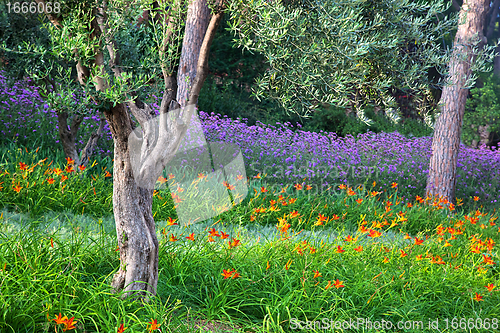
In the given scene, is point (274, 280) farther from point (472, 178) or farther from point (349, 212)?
point (472, 178)

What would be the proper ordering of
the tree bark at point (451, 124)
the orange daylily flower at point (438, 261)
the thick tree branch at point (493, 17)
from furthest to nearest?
the thick tree branch at point (493, 17), the tree bark at point (451, 124), the orange daylily flower at point (438, 261)

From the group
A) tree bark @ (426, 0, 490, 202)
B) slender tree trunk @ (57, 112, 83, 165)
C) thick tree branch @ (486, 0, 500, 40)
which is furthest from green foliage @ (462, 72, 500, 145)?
slender tree trunk @ (57, 112, 83, 165)

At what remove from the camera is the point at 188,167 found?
736cm

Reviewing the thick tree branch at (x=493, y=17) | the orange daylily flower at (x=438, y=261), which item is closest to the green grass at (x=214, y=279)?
the orange daylily flower at (x=438, y=261)

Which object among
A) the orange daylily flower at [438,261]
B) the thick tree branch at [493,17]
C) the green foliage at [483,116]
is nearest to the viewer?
the orange daylily flower at [438,261]

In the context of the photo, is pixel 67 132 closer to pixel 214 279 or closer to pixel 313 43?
pixel 214 279

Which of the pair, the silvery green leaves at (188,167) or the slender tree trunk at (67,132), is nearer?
the silvery green leaves at (188,167)

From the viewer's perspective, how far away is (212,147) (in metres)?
8.11

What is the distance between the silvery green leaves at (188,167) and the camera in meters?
2.88

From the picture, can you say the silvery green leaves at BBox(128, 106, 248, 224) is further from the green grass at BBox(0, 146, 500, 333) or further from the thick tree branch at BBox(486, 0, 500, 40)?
the thick tree branch at BBox(486, 0, 500, 40)

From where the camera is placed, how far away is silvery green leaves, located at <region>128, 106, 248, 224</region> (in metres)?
2.88

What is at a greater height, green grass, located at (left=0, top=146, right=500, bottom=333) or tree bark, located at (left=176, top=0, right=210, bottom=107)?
tree bark, located at (left=176, top=0, right=210, bottom=107)

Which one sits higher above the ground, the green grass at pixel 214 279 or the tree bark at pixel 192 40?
the tree bark at pixel 192 40

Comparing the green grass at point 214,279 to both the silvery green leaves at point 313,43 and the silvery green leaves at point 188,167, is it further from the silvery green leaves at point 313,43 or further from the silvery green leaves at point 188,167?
the silvery green leaves at point 313,43
